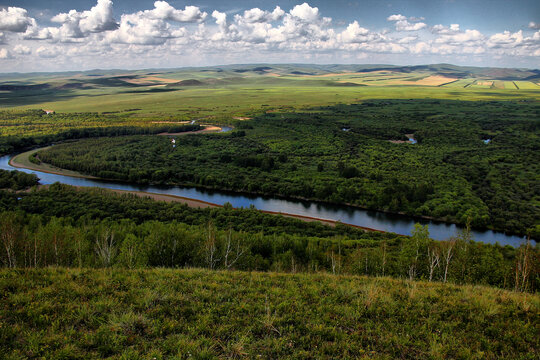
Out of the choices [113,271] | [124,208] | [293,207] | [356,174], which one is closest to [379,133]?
[356,174]

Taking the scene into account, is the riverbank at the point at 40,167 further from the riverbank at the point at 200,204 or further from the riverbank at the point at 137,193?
the riverbank at the point at 200,204

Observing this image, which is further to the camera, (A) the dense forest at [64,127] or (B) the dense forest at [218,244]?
(A) the dense forest at [64,127]

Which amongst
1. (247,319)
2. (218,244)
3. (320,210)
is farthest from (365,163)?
(247,319)

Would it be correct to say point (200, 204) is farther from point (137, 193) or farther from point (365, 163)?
point (365, 163)

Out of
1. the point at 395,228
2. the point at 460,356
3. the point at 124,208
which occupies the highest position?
the point at 460,356

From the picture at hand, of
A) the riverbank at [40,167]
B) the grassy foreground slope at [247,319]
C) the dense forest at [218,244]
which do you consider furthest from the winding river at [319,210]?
the grassy foreground slope at [247,319]

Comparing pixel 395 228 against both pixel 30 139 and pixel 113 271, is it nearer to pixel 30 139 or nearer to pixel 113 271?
pixel 113 271

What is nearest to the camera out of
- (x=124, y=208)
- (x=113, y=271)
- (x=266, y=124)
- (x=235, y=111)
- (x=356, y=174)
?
(x=113, y=271)
